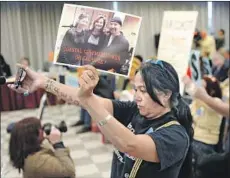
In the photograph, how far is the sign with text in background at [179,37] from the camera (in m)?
1.64

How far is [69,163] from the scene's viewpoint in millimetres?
1728

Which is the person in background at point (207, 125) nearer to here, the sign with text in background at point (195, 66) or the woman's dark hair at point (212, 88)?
the woman's dark hair at point (212, 88)

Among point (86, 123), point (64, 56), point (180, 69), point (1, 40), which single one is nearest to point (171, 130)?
point (64, 56)

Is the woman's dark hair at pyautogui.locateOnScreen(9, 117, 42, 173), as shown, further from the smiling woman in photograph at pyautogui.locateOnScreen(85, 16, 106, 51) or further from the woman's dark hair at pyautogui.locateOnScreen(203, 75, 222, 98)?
the woman's dark hair at pyautogui.locateOnScreen(203, 75, 222, 98)

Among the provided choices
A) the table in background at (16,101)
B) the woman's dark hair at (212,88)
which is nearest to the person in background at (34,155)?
the woman's dark hair at (212,88)

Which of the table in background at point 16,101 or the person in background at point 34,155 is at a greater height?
the person in background at point 34,155

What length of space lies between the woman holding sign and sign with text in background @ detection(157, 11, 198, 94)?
1.70 ft

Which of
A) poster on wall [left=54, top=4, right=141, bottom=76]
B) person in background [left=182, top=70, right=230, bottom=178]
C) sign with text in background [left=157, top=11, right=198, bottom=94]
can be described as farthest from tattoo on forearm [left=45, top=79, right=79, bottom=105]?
Result: person in background [left=182, top=70, right=230, bottom=178]

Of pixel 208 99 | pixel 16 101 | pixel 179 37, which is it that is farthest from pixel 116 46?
pixel 16 101

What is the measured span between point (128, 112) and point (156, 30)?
4442mm

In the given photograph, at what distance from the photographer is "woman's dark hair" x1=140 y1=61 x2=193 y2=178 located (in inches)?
41.0

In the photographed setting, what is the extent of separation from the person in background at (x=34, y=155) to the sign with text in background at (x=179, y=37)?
78 cm

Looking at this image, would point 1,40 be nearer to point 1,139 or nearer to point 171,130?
point 1,139

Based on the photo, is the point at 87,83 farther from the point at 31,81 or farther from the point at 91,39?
the point at 31,81
